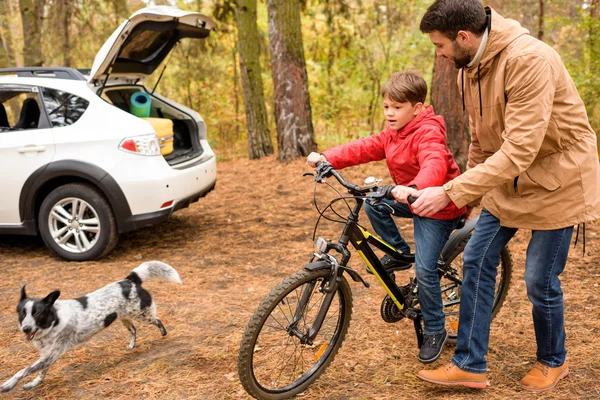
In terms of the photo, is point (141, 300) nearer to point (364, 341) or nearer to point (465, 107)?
point (364, 341)

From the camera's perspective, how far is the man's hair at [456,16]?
2.67m

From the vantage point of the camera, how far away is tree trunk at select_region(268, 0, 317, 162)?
10133 millimetres

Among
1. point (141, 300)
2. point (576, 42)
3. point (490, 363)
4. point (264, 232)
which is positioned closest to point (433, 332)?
point (490, 363)

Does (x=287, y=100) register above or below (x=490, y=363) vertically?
above

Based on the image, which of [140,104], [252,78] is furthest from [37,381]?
[252,78]

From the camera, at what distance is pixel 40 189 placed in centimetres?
588

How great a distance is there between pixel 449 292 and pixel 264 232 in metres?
3.21

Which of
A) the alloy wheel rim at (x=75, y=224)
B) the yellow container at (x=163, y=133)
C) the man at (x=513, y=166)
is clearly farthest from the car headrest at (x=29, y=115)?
the man at (x=513, y=166)

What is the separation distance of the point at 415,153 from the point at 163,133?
351cm

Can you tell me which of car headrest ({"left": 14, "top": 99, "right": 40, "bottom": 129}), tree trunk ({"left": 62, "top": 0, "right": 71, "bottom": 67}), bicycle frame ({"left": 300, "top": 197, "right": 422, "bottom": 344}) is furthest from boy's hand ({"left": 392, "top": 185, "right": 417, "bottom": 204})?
tree trunk ({"left": 62, "top": 0, "right": 71, "bottom": 67})

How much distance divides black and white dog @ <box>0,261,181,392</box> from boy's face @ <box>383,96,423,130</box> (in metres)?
1.96

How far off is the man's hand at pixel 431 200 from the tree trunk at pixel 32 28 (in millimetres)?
12506

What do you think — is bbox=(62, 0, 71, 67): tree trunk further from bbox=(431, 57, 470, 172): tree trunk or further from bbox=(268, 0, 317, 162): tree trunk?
bbox=(431, 57, 470, 172): tree trunk

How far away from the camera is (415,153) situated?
3295 mm
